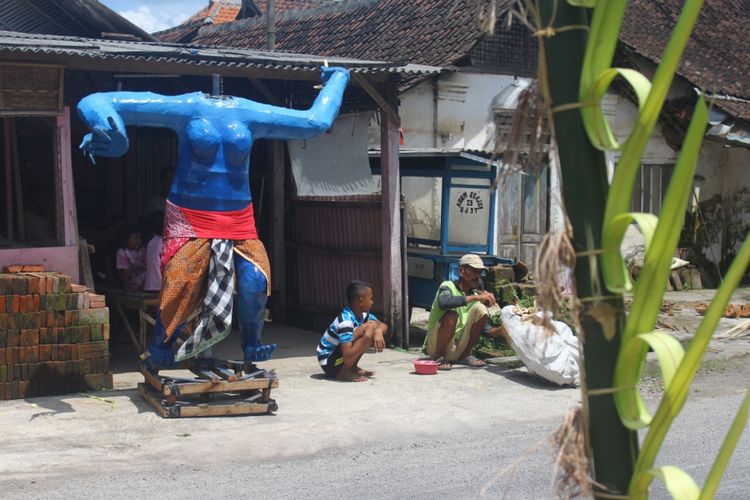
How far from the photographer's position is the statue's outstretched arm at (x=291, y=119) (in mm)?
7023

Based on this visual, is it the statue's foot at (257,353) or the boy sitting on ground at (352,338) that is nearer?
the statue's foot at (257,353)

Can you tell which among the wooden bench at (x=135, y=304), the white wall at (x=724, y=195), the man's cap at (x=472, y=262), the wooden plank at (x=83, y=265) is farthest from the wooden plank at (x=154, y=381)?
the white wall at (x=724, y=195)

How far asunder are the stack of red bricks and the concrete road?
7.4 inches

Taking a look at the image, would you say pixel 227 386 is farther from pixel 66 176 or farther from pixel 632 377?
pixel 632 377

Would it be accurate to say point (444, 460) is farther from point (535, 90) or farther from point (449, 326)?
point (535, 90)

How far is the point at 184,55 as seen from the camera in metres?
8.22

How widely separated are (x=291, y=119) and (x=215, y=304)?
149cm

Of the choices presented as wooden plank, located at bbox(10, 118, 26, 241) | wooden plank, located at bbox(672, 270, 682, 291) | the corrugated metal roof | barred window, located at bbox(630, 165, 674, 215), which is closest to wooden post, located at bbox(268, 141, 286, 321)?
the corrugated metal roof

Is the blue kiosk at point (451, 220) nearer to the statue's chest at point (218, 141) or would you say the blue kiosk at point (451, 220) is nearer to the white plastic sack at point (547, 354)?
the white plastic sack at point (547, 354)

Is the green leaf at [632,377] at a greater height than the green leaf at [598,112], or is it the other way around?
the green leaf at [598,112]

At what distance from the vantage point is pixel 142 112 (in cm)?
668

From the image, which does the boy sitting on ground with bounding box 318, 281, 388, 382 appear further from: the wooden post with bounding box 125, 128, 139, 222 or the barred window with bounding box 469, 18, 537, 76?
the barred window with bounding box 469, 18, 537, 76

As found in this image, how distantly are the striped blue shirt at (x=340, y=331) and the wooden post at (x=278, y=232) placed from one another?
133 inches

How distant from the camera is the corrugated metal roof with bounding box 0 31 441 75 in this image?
7.67 m
